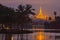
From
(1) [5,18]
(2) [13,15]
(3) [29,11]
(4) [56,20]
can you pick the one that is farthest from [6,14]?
(4) [56,20]

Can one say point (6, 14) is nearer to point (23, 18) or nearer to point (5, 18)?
point (5, 18)

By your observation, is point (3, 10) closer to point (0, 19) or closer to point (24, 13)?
point (0, 19)

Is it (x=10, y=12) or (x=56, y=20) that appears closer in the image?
(x=10, y=12)

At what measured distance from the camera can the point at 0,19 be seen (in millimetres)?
67938

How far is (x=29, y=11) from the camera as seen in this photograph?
79375mm

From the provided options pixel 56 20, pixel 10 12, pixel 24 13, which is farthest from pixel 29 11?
pixel 56 20

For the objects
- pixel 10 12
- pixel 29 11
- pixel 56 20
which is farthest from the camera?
pixel 56 20

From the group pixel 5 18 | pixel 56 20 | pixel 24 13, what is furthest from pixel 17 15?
pixel 56 20

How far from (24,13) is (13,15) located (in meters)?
4.93

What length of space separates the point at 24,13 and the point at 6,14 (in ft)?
37.2

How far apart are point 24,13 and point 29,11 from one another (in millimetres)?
1546

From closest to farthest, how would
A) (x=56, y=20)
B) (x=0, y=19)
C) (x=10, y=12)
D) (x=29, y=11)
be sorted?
(x=0, y=19) < (x=10, y=12) < (x=29, y=11) < (x=56, y=20)

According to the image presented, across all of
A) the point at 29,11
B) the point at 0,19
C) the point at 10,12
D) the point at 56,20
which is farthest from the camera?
the point at 56,20

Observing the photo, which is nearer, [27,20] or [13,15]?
[13,15]
